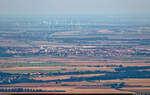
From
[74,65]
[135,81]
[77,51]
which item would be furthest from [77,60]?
[135,81]

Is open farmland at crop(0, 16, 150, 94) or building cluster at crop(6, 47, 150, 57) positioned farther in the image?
building cluster at crop(6, 47, 150, 57)

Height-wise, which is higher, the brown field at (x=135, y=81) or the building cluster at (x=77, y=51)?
the building cluster at (x=77, y=51)

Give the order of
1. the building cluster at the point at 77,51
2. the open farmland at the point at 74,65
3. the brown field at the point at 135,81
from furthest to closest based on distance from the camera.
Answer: the building cluster at the point at 77,51 → the brown field at the point at 135,81 → the open farmland at the point at 74,65

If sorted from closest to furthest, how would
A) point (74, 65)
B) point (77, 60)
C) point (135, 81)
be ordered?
1. point (135, 81)
2. point (74, 65)
3. point (77, 60)

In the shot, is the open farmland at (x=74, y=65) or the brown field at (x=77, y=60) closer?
the open farmland at (x=74, y=65)

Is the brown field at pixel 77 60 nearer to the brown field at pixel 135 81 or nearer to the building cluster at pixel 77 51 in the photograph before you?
the building cluster at pixel 77 51

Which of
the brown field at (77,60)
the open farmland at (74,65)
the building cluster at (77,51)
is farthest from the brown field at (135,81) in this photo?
the building cluster at (77,51)

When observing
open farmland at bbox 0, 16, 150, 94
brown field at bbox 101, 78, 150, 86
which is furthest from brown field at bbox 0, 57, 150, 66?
brown field at bbox 101, 78, 150, 86

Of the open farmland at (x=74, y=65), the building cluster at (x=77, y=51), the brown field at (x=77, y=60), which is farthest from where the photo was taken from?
the building cluster at (x=77, y=51)

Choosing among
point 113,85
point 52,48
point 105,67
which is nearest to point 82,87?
point 113,85

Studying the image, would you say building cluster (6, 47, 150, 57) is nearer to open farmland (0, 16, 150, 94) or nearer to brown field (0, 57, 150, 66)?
open farmland (0, 16, 150, 94)

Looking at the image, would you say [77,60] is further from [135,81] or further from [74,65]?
[135,81]

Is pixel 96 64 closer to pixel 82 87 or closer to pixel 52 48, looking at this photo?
pixel 82 87
